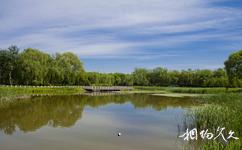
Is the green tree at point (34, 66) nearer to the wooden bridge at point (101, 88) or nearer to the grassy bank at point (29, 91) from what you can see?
the grassy bank at point (29, 91)

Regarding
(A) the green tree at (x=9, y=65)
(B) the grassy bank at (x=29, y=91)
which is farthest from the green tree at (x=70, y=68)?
(A) the green tree at (x=9, y=65)

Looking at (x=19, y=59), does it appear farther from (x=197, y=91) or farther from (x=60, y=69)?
(x=197, y=91)

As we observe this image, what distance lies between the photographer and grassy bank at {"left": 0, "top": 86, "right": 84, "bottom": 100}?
35069mm

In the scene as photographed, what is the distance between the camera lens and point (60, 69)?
57.0 metres

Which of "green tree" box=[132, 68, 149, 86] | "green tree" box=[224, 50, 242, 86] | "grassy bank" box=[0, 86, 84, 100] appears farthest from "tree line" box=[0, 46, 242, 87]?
"grassy bank" box=[0, 86, 84, 100]

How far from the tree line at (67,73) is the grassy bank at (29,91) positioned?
3249mm

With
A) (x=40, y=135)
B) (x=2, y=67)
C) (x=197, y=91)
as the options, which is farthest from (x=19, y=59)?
(x=40, y=135)

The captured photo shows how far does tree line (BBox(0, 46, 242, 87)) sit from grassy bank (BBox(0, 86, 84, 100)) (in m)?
3.25

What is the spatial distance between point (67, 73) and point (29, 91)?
17.4 metres

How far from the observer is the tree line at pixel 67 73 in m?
50.3

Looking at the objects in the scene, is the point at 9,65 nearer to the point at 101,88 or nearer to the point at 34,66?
the point at 34,66

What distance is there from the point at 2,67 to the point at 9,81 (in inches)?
98.4

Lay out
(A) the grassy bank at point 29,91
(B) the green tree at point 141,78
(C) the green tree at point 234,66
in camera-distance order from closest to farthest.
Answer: (A) the grassy bank at point 29,91
(C) the green tree at point 234,66
(B) the green tree at point 141,78

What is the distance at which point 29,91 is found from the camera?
43.1 metres
